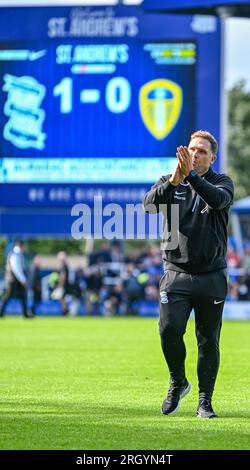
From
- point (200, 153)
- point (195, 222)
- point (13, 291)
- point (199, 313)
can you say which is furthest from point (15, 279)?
point (200, 153)

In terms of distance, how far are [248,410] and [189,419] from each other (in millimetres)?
959

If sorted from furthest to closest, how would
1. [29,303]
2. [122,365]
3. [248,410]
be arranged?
[29,303] < [122,365] < [248,410]

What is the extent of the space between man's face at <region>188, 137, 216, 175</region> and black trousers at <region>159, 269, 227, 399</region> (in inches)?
34.5

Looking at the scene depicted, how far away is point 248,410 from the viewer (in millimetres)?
10656

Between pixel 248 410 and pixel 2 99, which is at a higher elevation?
pixel 2 99

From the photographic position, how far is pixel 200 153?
32.6 ft

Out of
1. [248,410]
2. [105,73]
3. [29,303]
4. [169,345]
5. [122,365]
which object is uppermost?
[105,73]

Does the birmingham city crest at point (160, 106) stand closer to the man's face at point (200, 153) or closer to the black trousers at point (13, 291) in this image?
the black trousers at point (13, 291)

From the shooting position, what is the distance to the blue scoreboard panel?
2939cm
